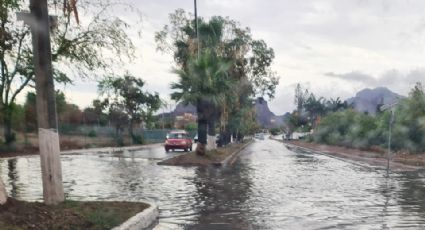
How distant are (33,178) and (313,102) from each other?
423 ft

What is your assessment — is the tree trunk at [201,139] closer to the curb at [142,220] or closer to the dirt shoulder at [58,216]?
the curb at [142,220]

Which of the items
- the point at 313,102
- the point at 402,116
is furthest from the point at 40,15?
the point at 313,102

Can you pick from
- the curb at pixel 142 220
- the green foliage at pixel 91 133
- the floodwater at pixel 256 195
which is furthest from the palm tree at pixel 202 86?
the green foliage at pixel 91 133

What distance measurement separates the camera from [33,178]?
1773cm

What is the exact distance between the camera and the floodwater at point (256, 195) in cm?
999

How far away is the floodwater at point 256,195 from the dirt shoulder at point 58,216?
1.31m

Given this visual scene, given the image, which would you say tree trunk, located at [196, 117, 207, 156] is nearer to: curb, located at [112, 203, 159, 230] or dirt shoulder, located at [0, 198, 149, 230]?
curb, located at [112, 203, 159, 230]

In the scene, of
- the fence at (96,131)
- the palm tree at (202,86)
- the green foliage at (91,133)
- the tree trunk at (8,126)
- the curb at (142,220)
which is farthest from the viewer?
the green foliage at (91,133)

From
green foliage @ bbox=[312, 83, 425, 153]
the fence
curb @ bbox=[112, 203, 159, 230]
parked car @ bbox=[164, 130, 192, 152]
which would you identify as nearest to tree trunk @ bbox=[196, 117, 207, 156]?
parked car @ bbox=[164, 130, 192, 152]

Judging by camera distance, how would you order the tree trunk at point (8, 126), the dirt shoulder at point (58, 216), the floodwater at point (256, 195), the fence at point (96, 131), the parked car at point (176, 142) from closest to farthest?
the dirt shoulder at point (58, 216), the floodwater at point (256, 195), the tree trunk at point (8, 126), the parked car at point (176, 142), the fence at point (96, 131)

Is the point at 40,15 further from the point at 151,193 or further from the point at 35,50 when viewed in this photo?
the point at 151,193

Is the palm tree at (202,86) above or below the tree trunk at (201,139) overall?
above

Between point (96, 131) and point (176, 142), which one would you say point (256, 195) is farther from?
point (96, 131)

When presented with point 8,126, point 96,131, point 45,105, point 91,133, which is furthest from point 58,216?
point 96,131
